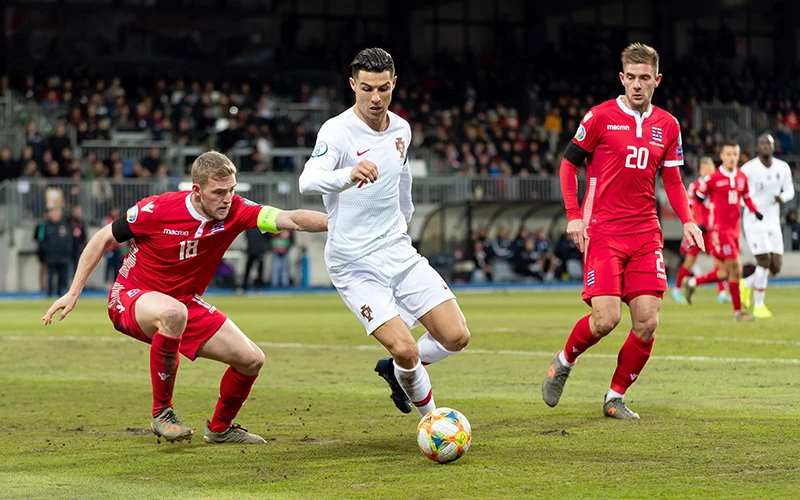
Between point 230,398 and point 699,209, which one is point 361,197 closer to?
point 230,398

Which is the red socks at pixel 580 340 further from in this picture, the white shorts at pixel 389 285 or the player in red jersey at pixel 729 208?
the player in red jersey at pixel 729 208

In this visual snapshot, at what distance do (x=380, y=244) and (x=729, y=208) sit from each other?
11.9m

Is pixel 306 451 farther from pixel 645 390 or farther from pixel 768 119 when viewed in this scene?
pixel 768 119

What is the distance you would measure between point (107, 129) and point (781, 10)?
28878 mm

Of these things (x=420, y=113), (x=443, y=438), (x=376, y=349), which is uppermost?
(x=420, y=113)

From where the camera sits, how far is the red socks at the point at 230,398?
296 inches

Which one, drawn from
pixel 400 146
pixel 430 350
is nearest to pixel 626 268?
pixel 430 350

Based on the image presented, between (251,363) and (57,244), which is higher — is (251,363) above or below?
above

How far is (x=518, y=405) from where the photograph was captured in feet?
29.8

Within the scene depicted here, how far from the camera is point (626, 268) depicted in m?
8.34

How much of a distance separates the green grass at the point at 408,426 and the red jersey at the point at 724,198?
3.07 meters

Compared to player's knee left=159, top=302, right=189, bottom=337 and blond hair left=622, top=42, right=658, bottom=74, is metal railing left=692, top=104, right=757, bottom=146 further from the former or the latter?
player's knee left=159, top=302, right=189, bottom=337

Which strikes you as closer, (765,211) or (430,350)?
(430,350)

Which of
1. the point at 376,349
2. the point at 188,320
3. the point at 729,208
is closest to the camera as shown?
the point at 188,320
